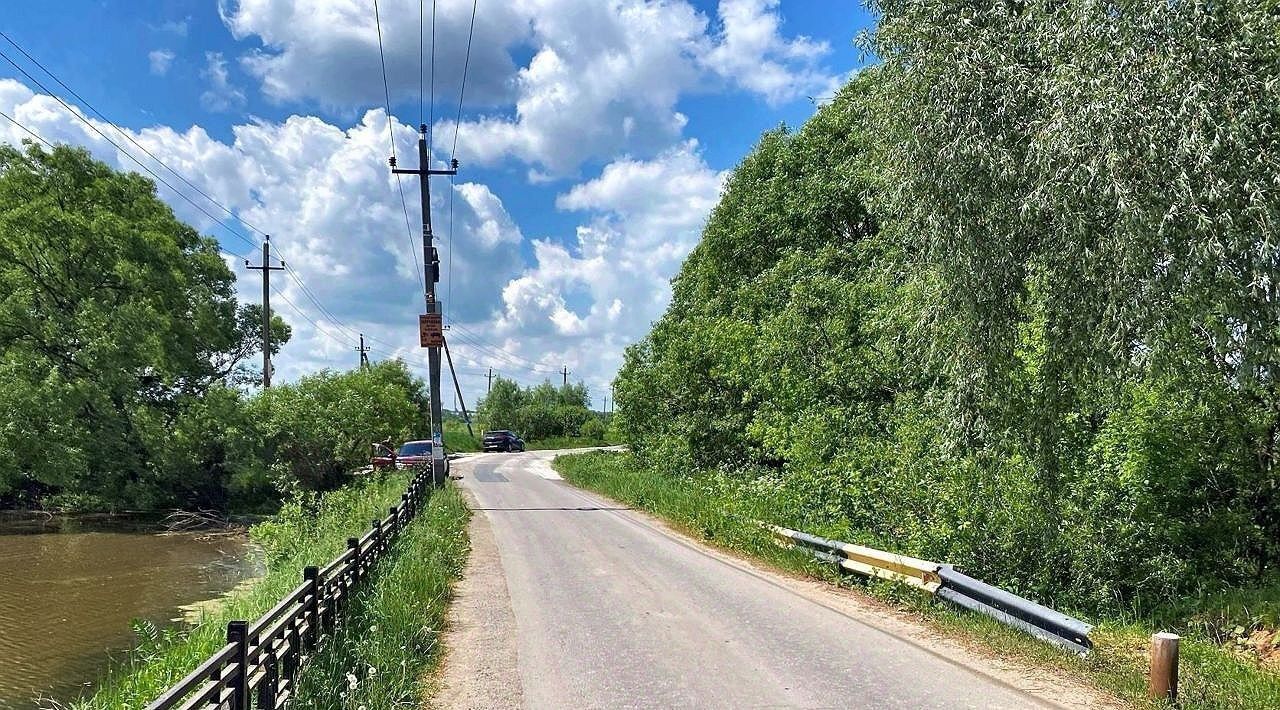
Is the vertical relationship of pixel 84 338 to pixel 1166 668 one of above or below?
above

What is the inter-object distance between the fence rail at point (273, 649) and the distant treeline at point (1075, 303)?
23.9ft

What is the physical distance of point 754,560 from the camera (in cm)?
1366

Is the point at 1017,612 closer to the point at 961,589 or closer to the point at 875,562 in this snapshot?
the point at 961,589

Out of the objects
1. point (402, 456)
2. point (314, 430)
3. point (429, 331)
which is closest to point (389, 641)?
point (429, 331)

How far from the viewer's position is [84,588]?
15.9 m

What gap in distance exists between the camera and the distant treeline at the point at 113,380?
25.6m

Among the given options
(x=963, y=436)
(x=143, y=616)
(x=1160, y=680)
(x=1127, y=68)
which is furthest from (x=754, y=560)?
(x=143, y=616)

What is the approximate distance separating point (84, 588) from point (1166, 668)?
58.1ft

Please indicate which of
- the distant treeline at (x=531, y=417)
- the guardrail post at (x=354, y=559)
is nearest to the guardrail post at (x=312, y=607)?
the guardrail post at (x=354, y=559)

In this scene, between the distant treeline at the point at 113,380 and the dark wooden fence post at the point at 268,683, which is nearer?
the dark wooden fence post at the point at 268,683

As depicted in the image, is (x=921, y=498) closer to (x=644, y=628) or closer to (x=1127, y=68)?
(x=644, y=628)

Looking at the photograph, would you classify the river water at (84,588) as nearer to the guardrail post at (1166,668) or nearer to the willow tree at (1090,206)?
the guardrail post at (1166,668)

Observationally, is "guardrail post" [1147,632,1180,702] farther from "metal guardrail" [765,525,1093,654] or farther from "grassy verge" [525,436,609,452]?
"grassy verge" [525,436,609,452]

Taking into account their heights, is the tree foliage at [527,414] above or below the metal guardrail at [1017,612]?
above
